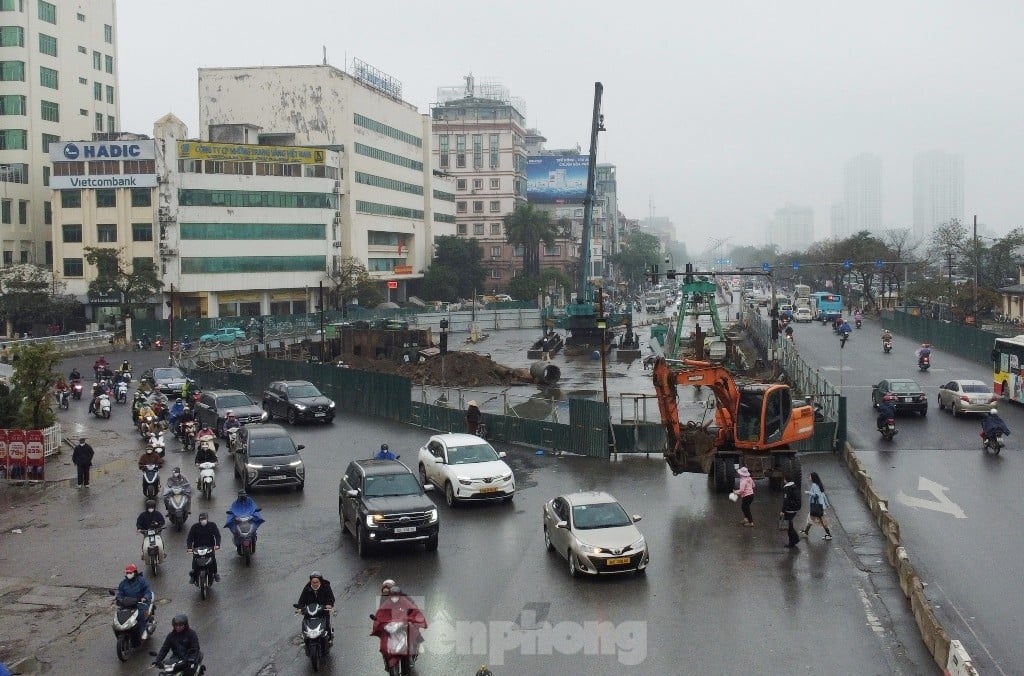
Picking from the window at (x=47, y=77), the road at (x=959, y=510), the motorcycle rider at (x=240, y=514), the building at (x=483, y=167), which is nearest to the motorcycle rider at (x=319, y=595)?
the motorcycle rider at (x=240, y=514)

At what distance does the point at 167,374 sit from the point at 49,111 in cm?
5536

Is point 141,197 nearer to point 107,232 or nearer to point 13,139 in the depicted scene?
point 107,232

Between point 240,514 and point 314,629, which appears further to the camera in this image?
point 240,514

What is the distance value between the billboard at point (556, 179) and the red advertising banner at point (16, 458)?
156853 mm

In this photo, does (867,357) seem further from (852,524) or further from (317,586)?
(317,586)

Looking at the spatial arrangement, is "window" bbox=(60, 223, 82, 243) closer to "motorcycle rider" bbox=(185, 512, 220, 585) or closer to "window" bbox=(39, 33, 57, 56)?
"window" bbox=(39, 33, 57, 56)

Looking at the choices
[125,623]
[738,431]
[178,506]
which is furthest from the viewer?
[738,431]

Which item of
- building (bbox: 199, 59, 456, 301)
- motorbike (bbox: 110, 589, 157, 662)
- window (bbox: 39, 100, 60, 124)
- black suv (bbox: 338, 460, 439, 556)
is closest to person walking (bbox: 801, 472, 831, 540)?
black suv (bbox: 338, 460, 439, 556)

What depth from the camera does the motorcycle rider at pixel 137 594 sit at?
14.2 meters

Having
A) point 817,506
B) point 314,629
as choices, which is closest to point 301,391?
point 817,506

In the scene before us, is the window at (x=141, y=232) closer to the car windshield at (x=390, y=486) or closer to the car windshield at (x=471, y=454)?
the car windshield at (x=471, y=454)

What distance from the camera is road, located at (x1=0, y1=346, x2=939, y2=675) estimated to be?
13789 millimetres

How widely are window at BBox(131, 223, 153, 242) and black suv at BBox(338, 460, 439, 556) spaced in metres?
68.5

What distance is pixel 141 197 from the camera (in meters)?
83.1
